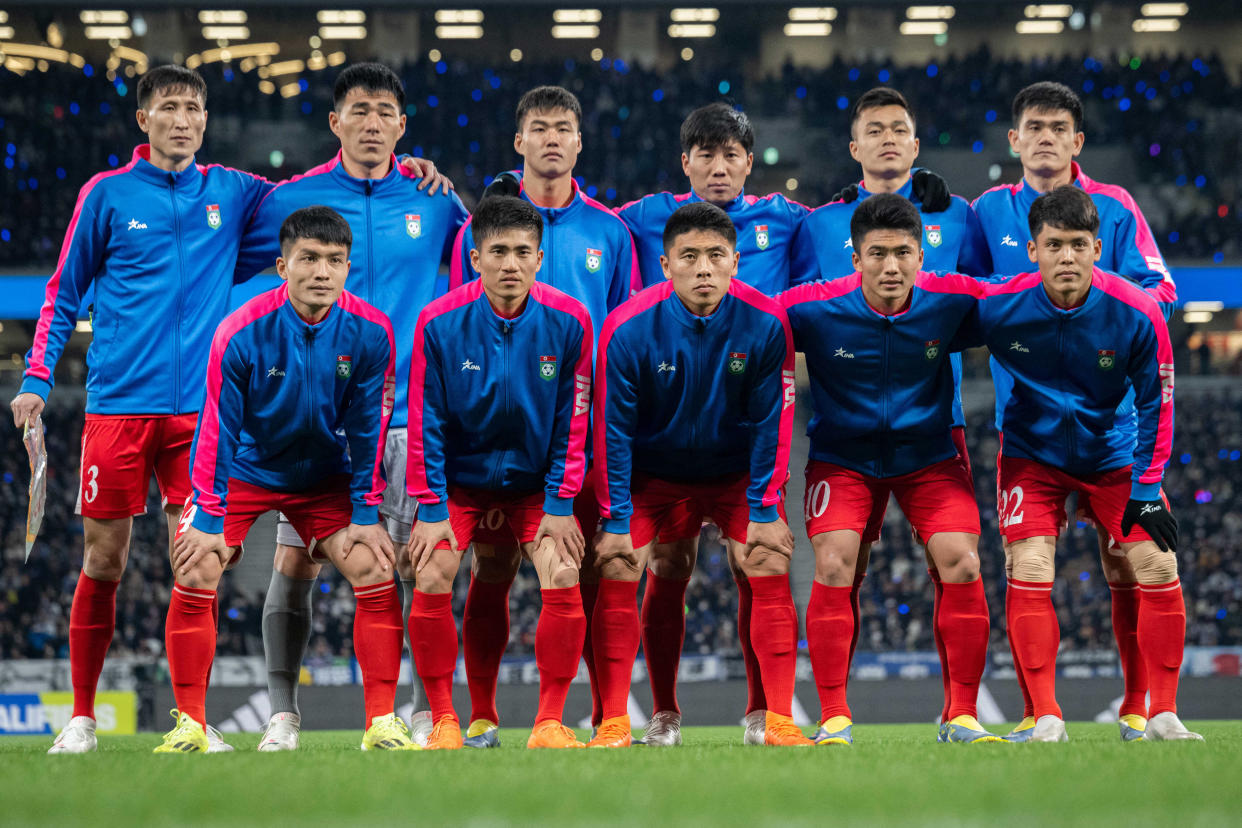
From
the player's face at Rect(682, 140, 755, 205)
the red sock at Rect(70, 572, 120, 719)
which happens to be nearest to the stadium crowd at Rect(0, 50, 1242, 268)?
the player's face at Rect(682, 140, 755, 205)

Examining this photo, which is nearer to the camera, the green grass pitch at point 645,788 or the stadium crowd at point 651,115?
the green grass pitch at point 645,788

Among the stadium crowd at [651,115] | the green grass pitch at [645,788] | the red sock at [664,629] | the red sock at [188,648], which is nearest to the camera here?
the green grass pitch at [645,788]

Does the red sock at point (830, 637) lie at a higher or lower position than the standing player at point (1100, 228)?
lower

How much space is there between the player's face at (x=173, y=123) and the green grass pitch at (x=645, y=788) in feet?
8.93

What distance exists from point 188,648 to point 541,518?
1417mm

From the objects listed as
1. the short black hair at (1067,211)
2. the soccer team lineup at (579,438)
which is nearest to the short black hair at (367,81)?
the soccer team lineup at (579,438)

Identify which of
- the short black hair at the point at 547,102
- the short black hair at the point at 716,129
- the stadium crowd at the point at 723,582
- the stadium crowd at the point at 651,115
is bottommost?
the stadium crowd at the point at 723,582

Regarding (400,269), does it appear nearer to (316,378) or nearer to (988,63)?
(316,378)

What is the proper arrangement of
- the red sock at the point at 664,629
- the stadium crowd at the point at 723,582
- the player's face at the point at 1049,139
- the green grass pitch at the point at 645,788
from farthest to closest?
the stadium crowd at the point at 723,582, the player's face at the point at 1049,139, the red sock at the point at 664,629, the green grass pitch at the point at 645,788

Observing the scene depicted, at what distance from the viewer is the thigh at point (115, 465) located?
4934 millimetres

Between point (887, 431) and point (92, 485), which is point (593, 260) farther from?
point (92, 485)

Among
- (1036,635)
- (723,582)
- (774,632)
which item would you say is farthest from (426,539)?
(723,582)

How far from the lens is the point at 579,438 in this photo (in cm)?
461

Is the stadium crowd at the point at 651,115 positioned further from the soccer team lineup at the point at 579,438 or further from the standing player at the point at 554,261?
the soccer team lineup at the point at 579,438
